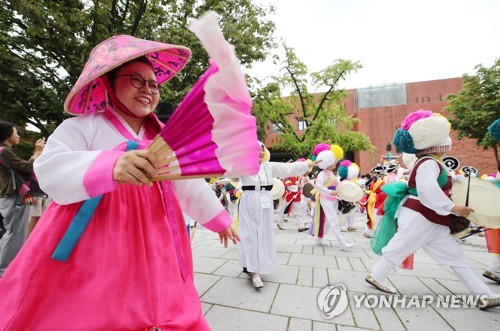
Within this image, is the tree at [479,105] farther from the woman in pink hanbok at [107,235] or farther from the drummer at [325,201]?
the woman in pink hanbok at [107,235]

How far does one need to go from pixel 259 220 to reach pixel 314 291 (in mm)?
1073

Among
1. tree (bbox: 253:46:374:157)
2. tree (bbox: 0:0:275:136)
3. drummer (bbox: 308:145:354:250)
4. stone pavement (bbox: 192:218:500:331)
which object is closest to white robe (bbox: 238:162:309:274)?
stone pavement (bbox: 192:218:500:331)

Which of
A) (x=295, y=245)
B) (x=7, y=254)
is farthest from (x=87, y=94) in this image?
(x=295, y=245)

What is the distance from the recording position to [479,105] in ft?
62.4

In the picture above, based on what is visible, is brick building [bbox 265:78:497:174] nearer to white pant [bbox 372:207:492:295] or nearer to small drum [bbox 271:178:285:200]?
small drum [bbox 271:178:285:200]

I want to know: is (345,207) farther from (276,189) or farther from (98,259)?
(98,259)

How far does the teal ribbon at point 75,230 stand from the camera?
98cm

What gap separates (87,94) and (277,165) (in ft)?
9.14

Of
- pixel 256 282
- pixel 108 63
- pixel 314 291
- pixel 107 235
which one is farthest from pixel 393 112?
pixel 107 235

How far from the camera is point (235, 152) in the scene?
84 cm

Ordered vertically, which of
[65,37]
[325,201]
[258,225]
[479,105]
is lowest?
[325,201]

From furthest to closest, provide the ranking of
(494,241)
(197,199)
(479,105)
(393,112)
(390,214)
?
(393,112) < (479,105) < (494,241) < (390,214) < (197,199)

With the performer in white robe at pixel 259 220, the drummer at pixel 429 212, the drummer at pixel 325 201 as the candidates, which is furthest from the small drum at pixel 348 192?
the drummer at pixel 429 212

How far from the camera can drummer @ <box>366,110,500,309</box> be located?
2.64 metres
